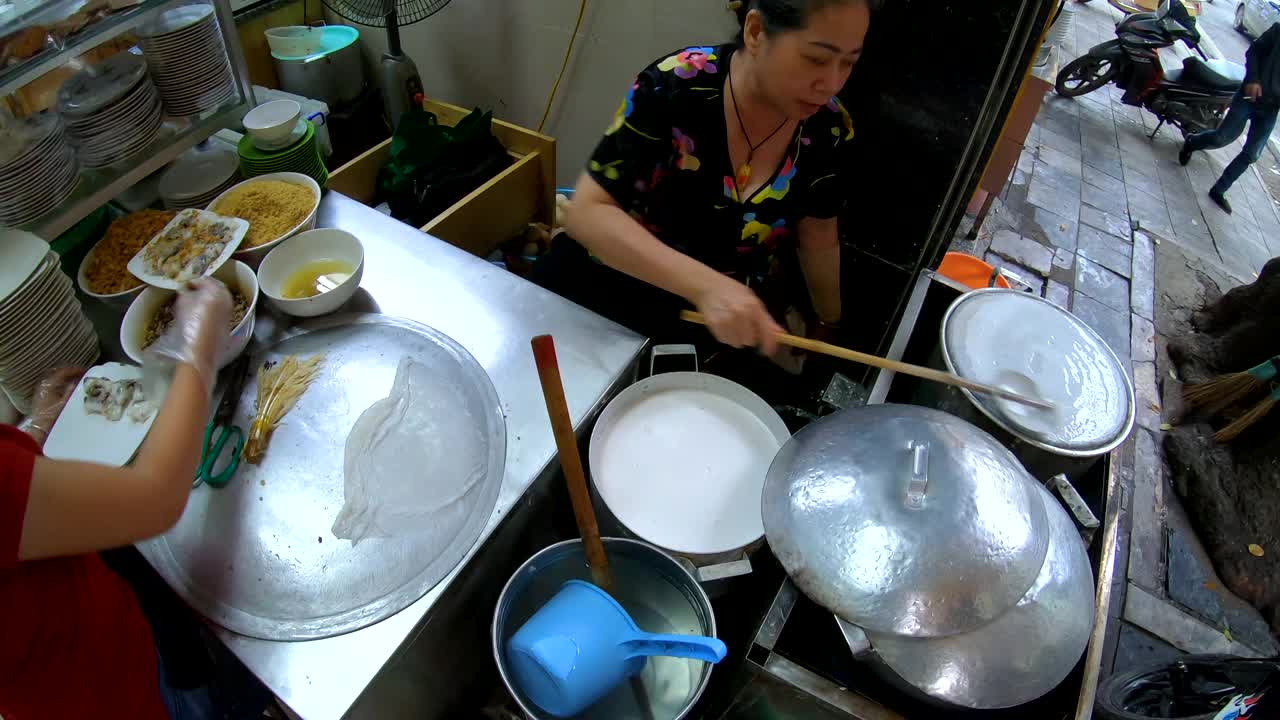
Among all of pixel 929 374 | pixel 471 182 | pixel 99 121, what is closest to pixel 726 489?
pixel 929 374

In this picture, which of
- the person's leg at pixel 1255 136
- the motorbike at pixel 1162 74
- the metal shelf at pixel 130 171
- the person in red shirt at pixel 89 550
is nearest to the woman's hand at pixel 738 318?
the person in red shirt at pixel 89 550

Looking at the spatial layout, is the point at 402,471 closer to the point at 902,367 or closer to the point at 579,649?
the point at 579,649

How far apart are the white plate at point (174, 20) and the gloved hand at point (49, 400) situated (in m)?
0.94

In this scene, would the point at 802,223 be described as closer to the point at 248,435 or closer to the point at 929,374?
the point at 929,374

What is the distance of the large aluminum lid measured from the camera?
1372 mm

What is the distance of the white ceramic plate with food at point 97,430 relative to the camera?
1.19 m

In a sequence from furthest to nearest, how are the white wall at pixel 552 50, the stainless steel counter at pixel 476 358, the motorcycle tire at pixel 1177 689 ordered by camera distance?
1. the white wall at pixel 552 50
2. the motorcycle tire at pixel 1177 689
3. the stainless steel counter at pixel 476 358

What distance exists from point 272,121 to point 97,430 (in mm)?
992

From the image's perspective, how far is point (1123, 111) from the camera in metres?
6.87

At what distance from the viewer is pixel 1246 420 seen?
3377 mm

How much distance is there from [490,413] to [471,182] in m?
1.70

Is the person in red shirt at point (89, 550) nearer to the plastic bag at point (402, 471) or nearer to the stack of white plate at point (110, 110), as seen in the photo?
the plastic bag at point (402, 471)

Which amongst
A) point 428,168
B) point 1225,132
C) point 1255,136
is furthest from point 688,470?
point 1225,132

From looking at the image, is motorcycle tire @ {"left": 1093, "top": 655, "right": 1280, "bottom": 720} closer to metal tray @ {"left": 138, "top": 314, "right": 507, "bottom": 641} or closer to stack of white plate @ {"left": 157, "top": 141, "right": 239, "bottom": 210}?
metal tray @ {"left": 138, "top": 314, "right": 507, "bottom": 641}
